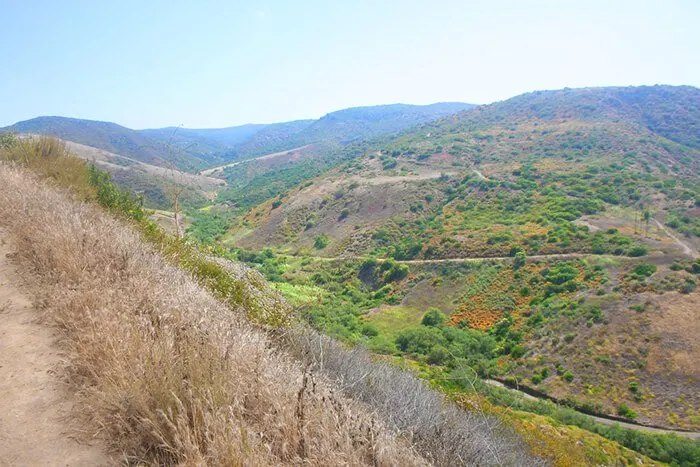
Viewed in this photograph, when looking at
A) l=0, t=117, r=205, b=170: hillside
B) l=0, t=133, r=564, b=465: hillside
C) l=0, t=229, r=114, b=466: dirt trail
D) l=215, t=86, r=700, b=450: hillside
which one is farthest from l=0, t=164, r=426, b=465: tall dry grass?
l=0, t=117, r=205, b=170: hillside

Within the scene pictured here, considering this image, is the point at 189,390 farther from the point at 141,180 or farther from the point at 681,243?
the point at 141,180

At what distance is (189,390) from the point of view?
8.01 ft

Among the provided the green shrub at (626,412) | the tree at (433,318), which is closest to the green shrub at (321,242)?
the tree at (433,318)

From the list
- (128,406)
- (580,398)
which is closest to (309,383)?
(128,406)

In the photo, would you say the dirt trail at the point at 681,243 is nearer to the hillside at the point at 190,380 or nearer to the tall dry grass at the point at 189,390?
the hillside at the point at 190,380

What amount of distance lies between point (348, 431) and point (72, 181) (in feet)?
36.9

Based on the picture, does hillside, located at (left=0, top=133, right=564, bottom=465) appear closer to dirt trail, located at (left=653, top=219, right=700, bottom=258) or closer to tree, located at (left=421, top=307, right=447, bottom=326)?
tree, located at (left=421, top=307, right=447, bottom=326)

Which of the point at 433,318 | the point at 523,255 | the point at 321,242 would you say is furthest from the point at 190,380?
the point at 321,242

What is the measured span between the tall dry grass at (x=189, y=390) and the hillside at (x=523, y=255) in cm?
277

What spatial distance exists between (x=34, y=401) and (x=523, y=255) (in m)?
49.9

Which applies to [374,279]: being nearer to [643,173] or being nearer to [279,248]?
[279,248]

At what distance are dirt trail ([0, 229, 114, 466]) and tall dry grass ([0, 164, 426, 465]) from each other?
0.12 metres

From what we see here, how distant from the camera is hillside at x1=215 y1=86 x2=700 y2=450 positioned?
3095 cm

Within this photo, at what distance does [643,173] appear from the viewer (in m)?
70.4
